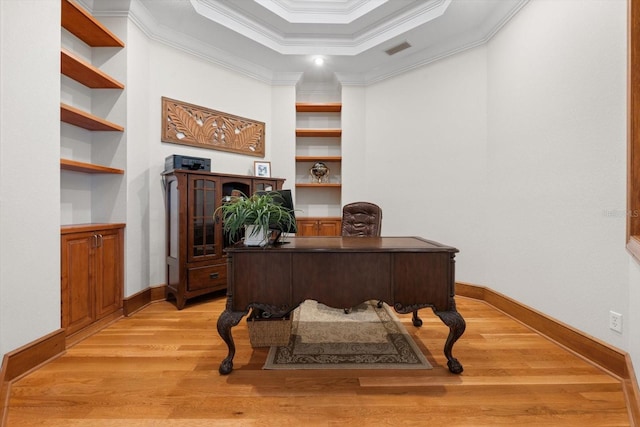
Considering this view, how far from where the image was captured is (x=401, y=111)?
386 cm

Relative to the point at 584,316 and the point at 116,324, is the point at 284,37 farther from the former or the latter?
the point at 584,316

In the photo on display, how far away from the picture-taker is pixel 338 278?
1747mm

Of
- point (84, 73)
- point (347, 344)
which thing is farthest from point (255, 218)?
point (84, 73)

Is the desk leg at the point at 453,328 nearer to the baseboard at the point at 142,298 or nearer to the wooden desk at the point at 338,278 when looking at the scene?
the wooden desk at the point at 338,278

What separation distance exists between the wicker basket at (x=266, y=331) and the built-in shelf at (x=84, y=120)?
2192 millimetres

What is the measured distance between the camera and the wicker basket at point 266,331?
213 centimetres

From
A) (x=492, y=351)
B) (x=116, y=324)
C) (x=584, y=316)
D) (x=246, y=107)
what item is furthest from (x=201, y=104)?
(x=584, y=316)

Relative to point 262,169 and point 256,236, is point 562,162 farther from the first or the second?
point 262,169

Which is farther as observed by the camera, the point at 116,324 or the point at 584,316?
the point at 116,324

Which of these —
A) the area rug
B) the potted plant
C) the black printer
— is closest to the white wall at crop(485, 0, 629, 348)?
the area rug

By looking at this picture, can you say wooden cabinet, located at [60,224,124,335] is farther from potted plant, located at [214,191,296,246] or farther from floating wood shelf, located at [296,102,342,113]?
floating wood shelf, located at [296,102,342,113]

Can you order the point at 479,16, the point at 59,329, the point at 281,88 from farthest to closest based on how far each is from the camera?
the point at 281,88 → the point at 479,16 → the point at 59,329

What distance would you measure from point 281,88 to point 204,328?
3482 mm

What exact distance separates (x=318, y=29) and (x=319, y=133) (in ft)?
4.50
